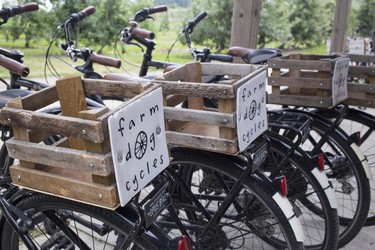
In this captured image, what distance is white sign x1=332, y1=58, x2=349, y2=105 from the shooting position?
105 inches

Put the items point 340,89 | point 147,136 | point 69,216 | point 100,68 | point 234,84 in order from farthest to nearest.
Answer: point 100,68 < point 340,89 < point 69,216 < point 234,84 < point 147,136

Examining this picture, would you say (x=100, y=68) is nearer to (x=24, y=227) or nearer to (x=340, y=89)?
(x=340, y=89)

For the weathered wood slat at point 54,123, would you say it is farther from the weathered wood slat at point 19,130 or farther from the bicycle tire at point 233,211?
the bicycle tire at point 233,211

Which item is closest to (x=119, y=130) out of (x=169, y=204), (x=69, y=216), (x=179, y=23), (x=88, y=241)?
(x=169, y=204)

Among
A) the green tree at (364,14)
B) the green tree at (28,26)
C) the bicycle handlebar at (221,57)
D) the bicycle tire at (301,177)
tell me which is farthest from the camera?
the green tree at (364,14)

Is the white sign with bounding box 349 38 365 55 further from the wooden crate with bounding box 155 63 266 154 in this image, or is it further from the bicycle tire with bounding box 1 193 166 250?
the bicycle tire with bounding box 1 193 166 250

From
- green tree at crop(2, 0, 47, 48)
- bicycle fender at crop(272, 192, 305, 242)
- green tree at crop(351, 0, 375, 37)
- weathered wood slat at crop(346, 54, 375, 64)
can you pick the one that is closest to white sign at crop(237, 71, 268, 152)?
bicycle fender at crop(272, 192, 305, 242)

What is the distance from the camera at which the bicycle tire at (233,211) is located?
1.98 m

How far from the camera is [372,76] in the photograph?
297 centimetres

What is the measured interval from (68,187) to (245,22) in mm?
2191

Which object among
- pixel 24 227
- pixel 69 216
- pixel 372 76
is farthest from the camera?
pixel 372 76

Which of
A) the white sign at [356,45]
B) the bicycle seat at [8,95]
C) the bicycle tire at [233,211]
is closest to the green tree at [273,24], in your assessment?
the white sign at [356,45]

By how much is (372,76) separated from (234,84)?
1.57 meters

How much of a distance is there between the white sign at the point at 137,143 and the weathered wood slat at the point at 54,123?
6cm
